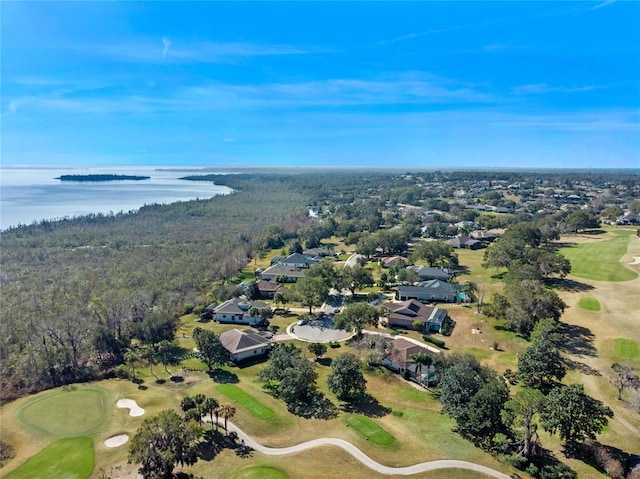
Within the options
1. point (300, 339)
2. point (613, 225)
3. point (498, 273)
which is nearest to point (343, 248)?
point (498, 273)

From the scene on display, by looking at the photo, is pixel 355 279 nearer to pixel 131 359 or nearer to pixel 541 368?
pixel 541 368

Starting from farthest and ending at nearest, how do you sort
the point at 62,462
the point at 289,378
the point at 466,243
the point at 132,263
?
the point at 466,243 → the point at 132,263 → the point at 289,378 → the point at 62,462

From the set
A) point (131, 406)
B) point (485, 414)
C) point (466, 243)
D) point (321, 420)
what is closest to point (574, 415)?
point (485, 414)

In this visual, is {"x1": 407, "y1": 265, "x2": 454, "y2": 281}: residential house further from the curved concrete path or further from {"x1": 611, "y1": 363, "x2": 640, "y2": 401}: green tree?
the curved concrete path

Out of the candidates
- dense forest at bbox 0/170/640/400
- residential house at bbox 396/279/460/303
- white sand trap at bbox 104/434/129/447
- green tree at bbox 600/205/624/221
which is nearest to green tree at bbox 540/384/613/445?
white sand trap at bbox 104/434/129/447

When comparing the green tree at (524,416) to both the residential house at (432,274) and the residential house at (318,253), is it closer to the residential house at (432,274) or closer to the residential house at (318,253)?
the residential house at (432,274)

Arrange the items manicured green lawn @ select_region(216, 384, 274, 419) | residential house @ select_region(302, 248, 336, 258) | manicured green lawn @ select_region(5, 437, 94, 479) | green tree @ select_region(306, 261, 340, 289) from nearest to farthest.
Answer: manicured green lawn @ select_region(5, 437, 94, 479)
manicured green lawn @ select_region(216, 384, 274, 419)
green tree @ select_region(306, 261, 340, 289)
residential house @ select_region(302, 248, 336, 258)
